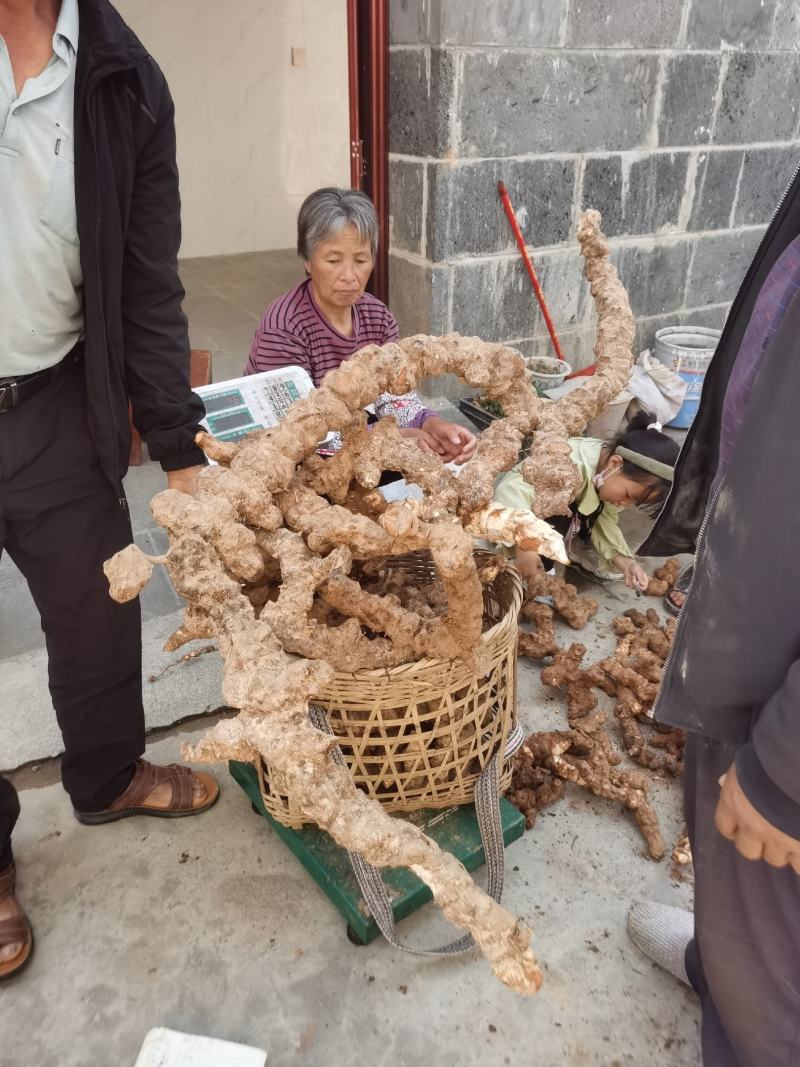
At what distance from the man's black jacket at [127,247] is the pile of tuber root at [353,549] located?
16cm

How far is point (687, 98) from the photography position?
3.33 metres

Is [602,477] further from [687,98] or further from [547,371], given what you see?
[687,98]

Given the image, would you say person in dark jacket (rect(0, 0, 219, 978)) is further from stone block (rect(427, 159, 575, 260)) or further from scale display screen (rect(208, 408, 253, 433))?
stone block (rect(427, 159, 575, 260))

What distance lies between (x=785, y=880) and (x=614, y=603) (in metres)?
1.77

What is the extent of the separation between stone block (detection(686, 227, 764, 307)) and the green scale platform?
3.14 m

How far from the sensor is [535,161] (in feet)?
9.91

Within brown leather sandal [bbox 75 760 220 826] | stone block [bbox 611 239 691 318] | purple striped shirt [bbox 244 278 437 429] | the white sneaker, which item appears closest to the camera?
the white sneaker

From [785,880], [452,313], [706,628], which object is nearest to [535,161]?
[452,313]

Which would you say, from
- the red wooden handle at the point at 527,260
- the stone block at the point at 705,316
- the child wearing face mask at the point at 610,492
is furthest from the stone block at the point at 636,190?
the child wearing face mask at the point at 610,492

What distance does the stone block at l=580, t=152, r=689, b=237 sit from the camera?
128 inches

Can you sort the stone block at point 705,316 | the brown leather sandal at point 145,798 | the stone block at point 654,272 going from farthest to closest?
the stone block at point 705,316, the stone block at point 654,272, the brown leather sandal at point 145,798

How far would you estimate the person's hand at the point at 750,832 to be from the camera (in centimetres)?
91

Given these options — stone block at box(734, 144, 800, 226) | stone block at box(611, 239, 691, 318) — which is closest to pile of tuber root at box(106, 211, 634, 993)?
stone block at box(611, 239, 691, 318)

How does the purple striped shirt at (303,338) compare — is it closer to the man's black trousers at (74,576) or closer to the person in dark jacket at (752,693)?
the man's black trousers at (74,576)
